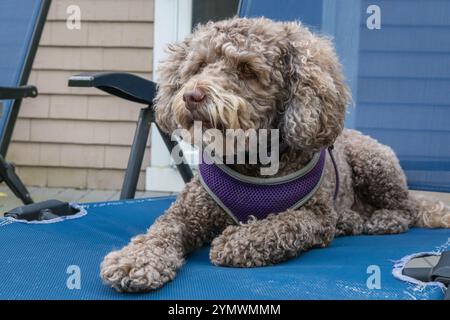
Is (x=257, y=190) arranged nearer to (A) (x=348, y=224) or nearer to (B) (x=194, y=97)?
(B) (x=194, y=97)

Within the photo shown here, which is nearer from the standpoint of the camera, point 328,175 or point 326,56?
point 326,56

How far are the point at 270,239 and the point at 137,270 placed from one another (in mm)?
447

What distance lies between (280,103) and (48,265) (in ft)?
2.79

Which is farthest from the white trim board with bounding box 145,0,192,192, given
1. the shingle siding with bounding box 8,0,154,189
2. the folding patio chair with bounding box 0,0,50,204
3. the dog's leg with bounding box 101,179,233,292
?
the dog's leg with bounding box 101,179,233,292

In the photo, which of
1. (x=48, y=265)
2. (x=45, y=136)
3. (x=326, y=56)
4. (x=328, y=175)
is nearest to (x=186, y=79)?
(x=326, y=56)

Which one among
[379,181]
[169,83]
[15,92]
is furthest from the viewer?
[15,92]

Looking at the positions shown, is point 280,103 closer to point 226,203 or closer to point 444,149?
point 226,203

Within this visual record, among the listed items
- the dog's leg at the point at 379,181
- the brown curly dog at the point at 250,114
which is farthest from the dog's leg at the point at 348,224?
the brown curly dog at the point at 250,114

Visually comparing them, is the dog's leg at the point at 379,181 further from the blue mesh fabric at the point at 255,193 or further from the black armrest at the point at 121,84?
the black armrest at the point at 121,84

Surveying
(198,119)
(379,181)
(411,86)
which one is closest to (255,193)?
(198,119)

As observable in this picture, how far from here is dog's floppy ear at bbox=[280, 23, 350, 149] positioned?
1911 mm

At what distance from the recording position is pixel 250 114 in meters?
Answer: 1.90

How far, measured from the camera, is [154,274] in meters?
1.56

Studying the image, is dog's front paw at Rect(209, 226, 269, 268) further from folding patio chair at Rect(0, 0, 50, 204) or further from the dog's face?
folding patio chair at Rect(0, 0, 50, 204)
